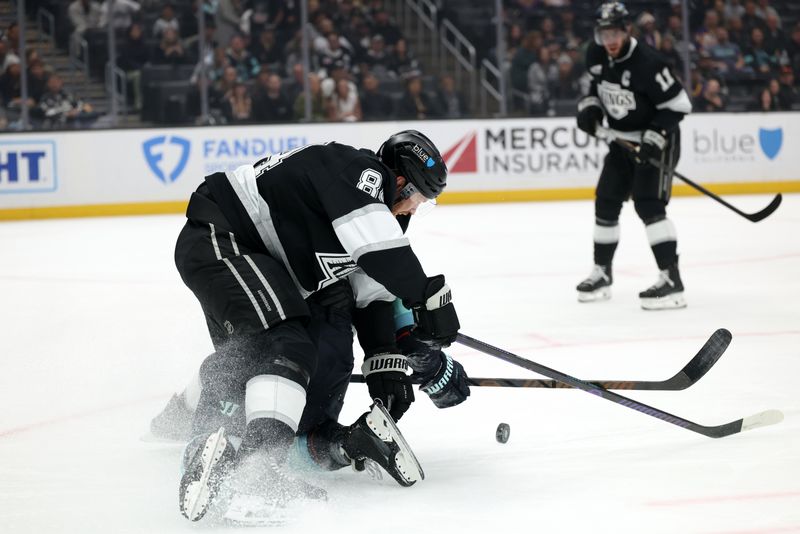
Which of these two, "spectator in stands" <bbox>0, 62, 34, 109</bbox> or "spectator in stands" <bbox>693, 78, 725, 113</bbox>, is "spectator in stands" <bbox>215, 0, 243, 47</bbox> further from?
"spectator in stands" <bbox>693, 78, 725, 113</bbox>

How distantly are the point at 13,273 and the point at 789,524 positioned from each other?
518 centimetres

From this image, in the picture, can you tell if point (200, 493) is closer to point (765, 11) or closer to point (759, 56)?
point (759, 56)

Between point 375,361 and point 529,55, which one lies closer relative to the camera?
point 375,361

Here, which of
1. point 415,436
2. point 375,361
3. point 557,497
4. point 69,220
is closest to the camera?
point 557,497

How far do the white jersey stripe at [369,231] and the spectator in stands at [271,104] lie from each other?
751 cm

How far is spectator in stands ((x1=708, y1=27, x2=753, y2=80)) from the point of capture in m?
10.5

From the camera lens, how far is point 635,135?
5.21 metres

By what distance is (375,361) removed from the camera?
2686 mm

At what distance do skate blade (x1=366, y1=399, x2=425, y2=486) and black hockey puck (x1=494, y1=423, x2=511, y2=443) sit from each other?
414 millimetres

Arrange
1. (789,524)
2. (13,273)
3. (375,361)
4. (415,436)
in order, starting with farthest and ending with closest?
(13,273) < (415,436) < (375,361) < (789,524)

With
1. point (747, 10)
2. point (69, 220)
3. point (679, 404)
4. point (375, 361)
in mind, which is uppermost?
point (747, 10)

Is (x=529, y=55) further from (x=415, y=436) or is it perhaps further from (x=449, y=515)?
(x=449, y=515)

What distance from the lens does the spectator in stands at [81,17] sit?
31.5ft

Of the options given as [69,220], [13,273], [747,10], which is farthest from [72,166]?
[747,10]
